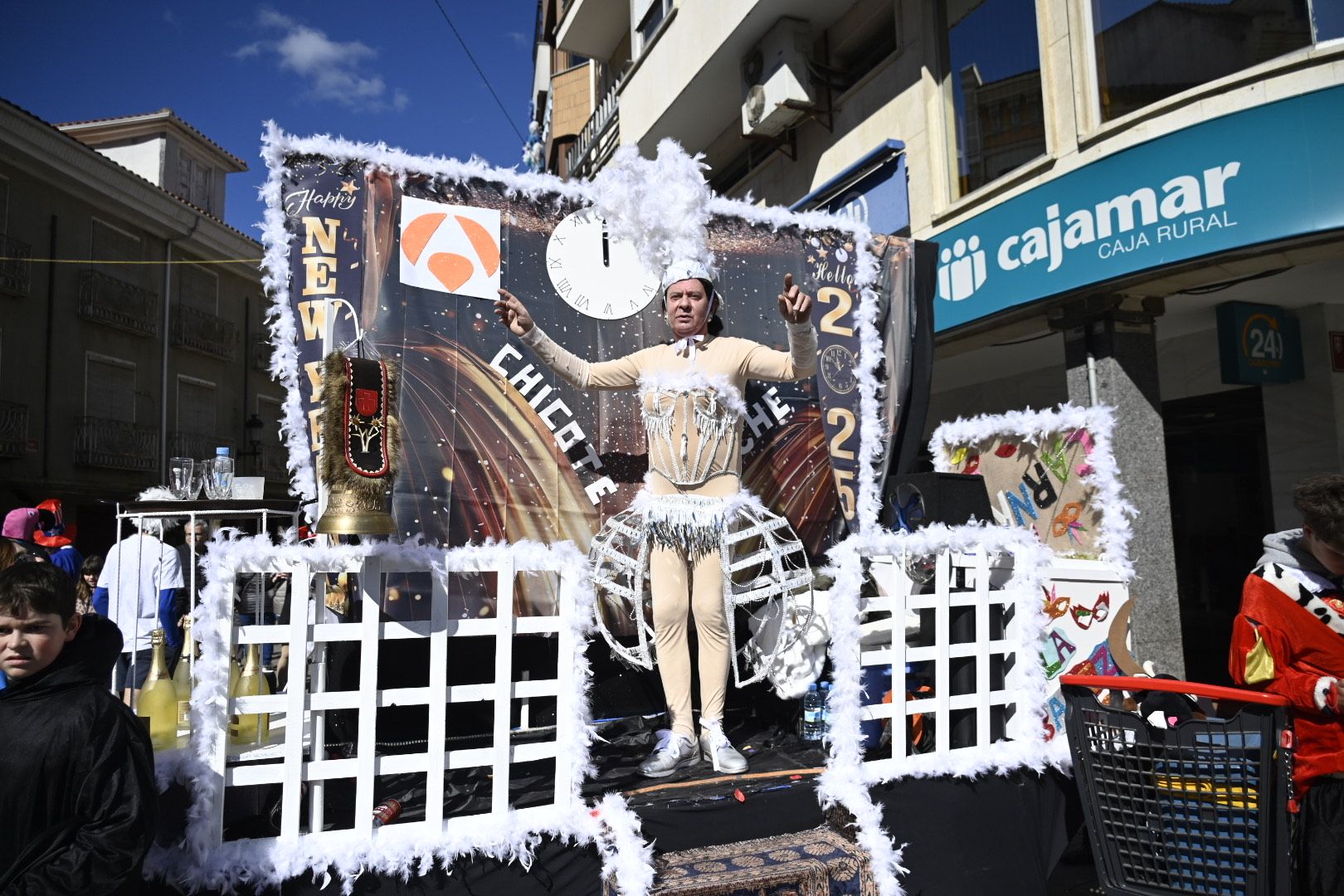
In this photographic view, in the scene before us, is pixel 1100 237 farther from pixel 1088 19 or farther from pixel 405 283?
pixel 405 283

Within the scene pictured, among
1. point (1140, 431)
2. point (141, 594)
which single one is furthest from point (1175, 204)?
point (141, 594)

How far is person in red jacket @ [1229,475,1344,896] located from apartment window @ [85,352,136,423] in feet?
50.7

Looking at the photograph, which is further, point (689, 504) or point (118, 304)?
point (118, 304)

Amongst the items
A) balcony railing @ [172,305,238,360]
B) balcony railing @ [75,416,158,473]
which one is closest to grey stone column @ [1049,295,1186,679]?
balcony railing @ [75,416,158,473]

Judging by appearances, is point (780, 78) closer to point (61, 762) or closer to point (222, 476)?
point (222, 476)

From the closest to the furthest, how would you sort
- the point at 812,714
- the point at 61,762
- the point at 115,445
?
the point at 61,762 < the point at 812,714 < the point at 115,445

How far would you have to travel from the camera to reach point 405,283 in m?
3.55

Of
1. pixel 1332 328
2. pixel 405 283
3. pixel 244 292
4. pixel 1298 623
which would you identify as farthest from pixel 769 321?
pixel 244 292

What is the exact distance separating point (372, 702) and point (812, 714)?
71.6 inches

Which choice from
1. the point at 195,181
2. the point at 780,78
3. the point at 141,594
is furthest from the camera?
the point at 195,181

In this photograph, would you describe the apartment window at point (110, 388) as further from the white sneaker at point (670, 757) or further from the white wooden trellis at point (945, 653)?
the white wooden trellis at point (945, 653)

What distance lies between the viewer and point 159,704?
2340 mm

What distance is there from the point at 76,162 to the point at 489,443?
42.4 ft

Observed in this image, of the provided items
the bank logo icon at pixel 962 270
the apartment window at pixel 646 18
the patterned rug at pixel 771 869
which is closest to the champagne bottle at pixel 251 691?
the patterned rug at pixel 771 869
